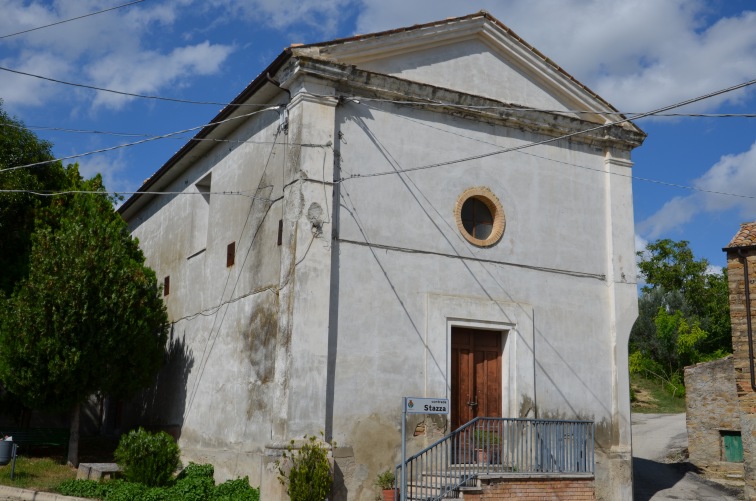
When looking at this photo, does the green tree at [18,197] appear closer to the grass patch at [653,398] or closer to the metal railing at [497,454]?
the metal railing at [497,454]

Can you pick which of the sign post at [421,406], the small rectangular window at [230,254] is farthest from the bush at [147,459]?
the sign post at [421,406]

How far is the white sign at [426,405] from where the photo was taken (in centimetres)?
1122

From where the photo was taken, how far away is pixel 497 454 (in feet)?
43.2

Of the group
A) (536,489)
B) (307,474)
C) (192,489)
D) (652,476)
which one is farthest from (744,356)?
(192,489)

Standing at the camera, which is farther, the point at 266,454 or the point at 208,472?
A: the point at 208,472

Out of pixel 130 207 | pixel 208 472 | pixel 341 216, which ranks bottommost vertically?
pixel 208 472

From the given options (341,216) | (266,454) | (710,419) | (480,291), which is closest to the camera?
(266,454)

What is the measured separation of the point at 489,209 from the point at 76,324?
810cm

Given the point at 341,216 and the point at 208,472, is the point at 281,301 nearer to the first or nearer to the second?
the point at 341,216

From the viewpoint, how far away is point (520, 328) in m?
14.6

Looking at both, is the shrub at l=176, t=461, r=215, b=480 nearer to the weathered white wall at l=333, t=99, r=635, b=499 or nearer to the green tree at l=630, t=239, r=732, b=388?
the weathered white wall at l=333, t=99, r=635, b=499

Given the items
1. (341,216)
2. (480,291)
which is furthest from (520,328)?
(341,216)

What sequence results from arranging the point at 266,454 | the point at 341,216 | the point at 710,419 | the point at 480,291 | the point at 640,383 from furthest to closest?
1. the point at 640,383
2. the point at 710,419
3. the point at 480,291
4. the point at 341,216
5. the point at 266,454

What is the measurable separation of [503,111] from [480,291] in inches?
143
